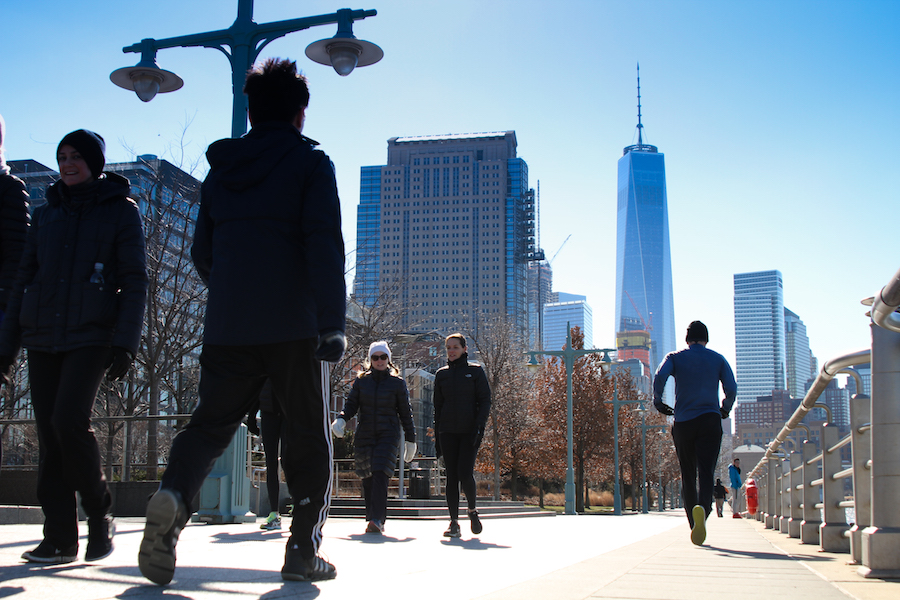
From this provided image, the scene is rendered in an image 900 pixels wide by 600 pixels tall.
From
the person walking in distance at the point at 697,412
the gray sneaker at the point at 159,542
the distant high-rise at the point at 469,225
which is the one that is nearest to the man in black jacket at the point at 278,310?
the gray sneaker at the point at 159,542

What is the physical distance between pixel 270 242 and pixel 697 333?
5279mm

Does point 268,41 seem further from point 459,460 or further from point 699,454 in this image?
point 699,454

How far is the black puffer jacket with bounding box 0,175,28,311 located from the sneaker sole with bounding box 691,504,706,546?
537 cm

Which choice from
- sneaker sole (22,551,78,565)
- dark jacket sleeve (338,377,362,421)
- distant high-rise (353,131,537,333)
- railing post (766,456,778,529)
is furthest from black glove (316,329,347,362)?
distant high-rise (353,131,537,333)

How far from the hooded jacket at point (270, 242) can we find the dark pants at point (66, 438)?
0.83 metres

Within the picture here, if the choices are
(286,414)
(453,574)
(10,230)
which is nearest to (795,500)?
(453,574)

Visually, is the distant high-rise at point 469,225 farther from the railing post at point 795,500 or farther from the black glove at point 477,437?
the black glove at point 477,437

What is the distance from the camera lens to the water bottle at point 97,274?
13.3ft

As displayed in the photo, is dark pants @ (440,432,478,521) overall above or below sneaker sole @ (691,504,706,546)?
above

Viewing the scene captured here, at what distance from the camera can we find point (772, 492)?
14023mm

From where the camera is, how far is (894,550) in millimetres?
4168

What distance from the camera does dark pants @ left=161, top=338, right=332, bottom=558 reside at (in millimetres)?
3398

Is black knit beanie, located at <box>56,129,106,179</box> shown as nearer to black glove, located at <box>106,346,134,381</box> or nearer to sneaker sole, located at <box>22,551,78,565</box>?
black glove, located at <box>106,346,134,381</box>

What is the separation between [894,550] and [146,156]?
20841mm
